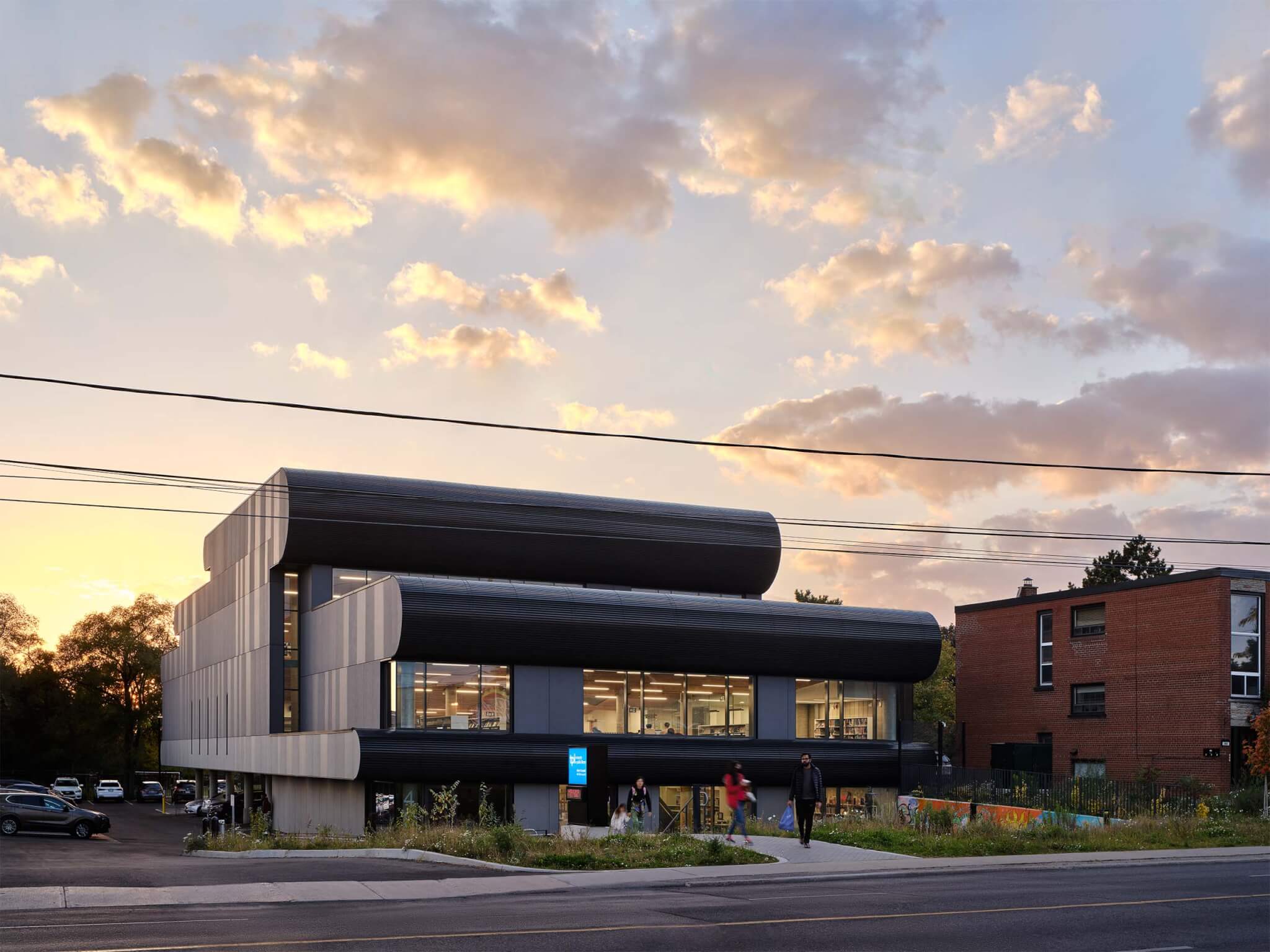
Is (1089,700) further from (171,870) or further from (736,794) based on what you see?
(171,870)

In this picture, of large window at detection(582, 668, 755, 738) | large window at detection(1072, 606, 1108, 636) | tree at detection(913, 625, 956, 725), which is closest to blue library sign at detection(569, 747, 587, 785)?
large window at detection(582, 668, 755, 738)

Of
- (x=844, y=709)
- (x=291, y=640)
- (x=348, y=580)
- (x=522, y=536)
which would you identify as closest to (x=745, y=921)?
(x=844, y=709)

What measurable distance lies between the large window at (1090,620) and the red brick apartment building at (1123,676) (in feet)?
0.14

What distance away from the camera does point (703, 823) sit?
51.7 m

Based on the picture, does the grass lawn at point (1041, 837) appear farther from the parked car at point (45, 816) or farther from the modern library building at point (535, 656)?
the parked car at point (45, 816)

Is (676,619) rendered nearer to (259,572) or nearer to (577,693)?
(577,693)

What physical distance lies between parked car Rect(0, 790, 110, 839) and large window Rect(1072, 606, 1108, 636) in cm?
3679

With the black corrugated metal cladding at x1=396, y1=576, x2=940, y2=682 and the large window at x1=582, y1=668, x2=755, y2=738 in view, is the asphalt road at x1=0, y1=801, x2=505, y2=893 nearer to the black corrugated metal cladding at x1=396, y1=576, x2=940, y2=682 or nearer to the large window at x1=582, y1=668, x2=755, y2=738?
the black corrugated metal cladding at x1=396, y1=576, x2=940, y2=682

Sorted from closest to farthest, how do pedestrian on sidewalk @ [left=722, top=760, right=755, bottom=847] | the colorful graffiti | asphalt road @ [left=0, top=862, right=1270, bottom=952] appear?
asphalt road @ [left=0, top=862, right=1270, bottom=952] < pedestrian on sidewalk @ [left=722, top=760, right=755, bottom=847] < the colorful graffiti

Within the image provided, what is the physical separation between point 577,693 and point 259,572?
59.5 ft

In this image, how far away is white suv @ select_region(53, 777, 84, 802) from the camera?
98.1 metres

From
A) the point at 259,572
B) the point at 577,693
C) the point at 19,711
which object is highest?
the point at 259,572

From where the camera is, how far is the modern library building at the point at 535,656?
48156mm

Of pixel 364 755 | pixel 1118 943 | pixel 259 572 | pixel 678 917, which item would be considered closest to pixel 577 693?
pixel 364 755
